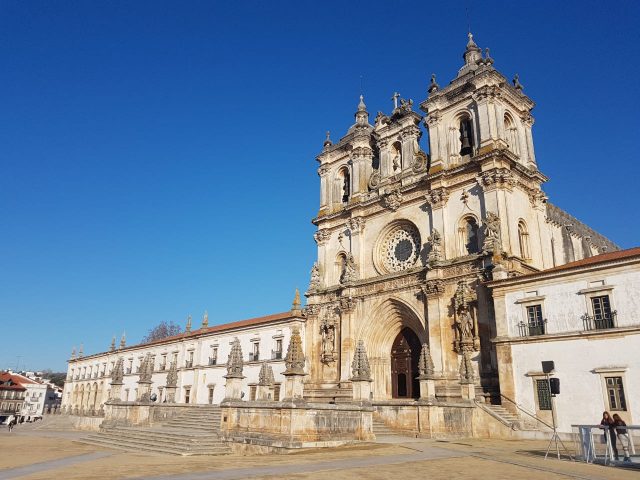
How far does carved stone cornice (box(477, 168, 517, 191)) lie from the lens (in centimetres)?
2739

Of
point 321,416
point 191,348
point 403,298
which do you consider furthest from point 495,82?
point 191,348

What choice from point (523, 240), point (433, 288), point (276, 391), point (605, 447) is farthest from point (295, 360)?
point (276, 391)

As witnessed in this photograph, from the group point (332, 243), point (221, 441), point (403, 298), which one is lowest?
point (221, 441)

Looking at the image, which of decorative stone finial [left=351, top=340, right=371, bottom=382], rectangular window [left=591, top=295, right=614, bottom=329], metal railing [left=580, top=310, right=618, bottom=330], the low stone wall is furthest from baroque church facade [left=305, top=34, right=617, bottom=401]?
the low stone wall

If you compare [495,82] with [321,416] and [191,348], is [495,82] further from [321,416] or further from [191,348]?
[191,348]

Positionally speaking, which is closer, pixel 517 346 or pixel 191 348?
pixel 517 346

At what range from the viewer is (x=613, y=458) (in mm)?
12648

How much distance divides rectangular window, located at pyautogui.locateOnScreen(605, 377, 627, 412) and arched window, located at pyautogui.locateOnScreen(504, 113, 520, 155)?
16.4 metres

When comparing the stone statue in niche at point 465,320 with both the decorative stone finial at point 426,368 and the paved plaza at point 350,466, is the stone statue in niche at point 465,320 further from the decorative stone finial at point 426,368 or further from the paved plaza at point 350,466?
the paved plaza at point 350,466

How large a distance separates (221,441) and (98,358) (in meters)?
51.9

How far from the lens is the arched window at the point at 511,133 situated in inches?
1231

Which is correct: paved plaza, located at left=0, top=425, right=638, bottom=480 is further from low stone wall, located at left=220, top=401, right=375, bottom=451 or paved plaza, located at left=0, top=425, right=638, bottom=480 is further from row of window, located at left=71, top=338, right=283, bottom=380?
row of window, located at left=71, top=338, right=283, bottom=380

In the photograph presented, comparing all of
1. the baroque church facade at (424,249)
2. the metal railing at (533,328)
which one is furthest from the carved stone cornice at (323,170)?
the metal railing at (533,328)

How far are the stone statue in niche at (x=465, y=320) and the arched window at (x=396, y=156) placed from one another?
37.9 ft
